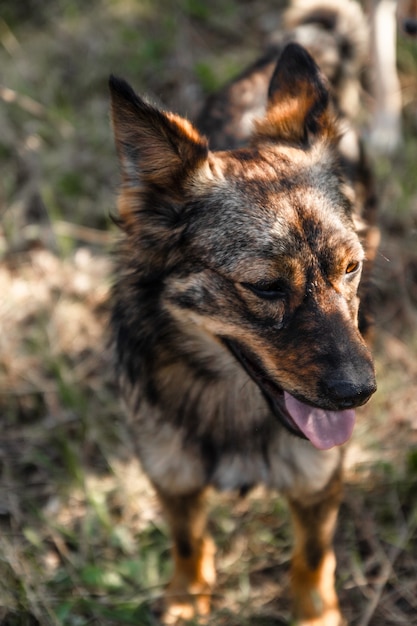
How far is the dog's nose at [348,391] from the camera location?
2.37m

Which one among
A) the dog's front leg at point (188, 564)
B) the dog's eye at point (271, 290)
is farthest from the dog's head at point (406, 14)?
the dog's front leg at point (188, 564)

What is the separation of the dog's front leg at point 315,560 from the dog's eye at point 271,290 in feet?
3.11

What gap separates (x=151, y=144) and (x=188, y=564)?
1.94m

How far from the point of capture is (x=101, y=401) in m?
4.46

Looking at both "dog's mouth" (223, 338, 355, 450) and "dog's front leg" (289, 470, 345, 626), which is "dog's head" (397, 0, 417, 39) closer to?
"dog's mouth" (223, 338, 355, 450)

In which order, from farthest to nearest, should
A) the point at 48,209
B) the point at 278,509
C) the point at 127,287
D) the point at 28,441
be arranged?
1. the point at 48,209
2. the point at 28,441
3. the point at 278,509
4. the point at 127,287

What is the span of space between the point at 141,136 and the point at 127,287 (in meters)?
0.62

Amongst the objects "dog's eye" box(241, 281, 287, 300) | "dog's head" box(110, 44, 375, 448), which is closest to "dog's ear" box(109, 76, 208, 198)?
"dog's head" box(110, 44, 375, 448)

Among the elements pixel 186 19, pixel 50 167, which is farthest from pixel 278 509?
pixel 186 19

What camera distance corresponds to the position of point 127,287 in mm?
3012

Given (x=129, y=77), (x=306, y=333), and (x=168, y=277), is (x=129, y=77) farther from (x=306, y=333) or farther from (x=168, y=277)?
(x=306, y=333)

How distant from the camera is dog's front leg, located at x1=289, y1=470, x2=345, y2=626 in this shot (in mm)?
3158

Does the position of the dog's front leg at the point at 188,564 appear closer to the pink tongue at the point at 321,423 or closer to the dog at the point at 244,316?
the dog at the point at 244,316

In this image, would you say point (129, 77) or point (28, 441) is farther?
point (129, 77)
